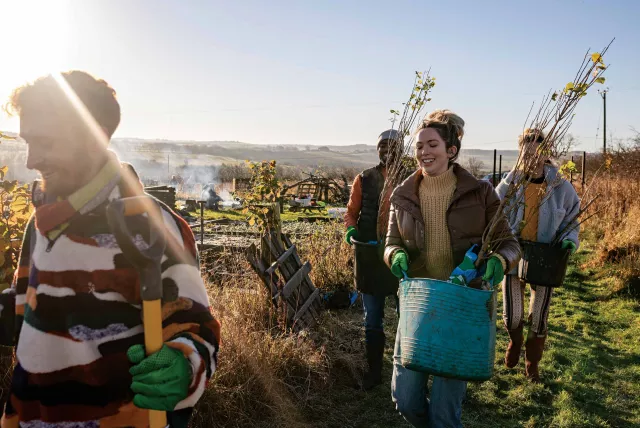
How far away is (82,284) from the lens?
1.40 meters

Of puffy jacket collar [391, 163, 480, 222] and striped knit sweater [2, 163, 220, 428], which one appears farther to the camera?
puffy jacket collar [391, 163, 480, 222]

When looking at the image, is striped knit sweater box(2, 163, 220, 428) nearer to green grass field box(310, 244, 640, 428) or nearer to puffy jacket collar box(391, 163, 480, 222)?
puffy jacket collar box(391, 163, 480, 222)

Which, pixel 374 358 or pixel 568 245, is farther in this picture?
pixel 374 358

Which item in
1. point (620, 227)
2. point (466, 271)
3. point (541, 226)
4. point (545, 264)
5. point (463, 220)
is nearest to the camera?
point (466, 271)

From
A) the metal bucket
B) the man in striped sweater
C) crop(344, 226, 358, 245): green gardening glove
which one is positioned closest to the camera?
the man in striped sweater

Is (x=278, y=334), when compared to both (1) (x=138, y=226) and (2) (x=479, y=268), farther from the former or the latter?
(1) (x=138, y=226)

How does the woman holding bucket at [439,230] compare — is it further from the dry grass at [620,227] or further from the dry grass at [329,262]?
the dry grass at [329,262]

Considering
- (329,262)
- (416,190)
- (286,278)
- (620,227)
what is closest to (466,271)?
(416,190)

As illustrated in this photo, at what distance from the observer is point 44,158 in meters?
1.39

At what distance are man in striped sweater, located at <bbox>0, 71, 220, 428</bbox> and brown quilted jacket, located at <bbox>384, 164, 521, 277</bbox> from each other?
1537 millimetres

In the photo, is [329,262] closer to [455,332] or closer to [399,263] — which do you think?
[399,263]

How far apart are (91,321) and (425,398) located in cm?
179

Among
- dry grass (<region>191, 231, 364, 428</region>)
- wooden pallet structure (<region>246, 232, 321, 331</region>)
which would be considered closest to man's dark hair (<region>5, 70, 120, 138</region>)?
dry grass (<region>191, 231, 364, 428</region>)

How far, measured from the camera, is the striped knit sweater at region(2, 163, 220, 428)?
140 centimetres
